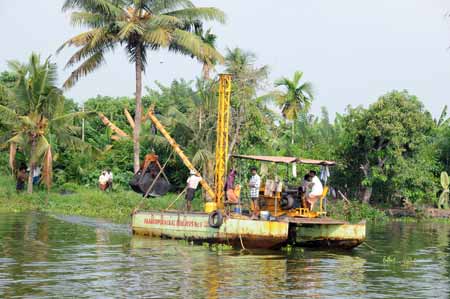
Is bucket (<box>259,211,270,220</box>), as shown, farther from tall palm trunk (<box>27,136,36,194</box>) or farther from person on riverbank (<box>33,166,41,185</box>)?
person on riverbank (<box>33,166,41,185</box>)

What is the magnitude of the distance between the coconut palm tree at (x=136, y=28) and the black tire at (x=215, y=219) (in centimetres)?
1253

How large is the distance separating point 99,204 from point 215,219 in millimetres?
12989

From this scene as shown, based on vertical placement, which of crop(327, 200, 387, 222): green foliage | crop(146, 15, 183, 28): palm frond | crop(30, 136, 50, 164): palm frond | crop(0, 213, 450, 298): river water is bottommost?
crop(0, 213, 450, 298): river water

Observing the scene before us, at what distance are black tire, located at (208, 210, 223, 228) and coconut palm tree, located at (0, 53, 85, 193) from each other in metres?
14.0

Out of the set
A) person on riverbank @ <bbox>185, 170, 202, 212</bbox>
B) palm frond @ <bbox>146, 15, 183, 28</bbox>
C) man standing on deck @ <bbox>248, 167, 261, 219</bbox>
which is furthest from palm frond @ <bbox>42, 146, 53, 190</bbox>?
man standing on deck @ <bbox>248, 167, 261, 219</bbox>

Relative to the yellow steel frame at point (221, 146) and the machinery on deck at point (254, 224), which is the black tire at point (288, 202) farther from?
the yellow steel frame at point (221, 146)

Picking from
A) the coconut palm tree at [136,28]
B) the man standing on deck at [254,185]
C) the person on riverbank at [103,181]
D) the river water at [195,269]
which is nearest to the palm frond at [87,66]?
the coconut palm tree at [136,28]

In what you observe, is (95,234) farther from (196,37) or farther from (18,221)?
(196,37)

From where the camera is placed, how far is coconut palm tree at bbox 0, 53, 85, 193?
115 feet

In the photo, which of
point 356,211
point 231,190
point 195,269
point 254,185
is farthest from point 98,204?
point 195,269

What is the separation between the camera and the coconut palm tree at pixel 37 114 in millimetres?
35156

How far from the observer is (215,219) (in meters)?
22.5

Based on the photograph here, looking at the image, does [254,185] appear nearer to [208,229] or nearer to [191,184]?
[208,229]

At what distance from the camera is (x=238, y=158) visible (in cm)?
2459
